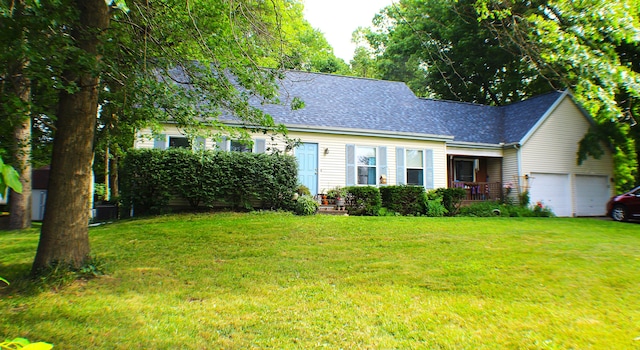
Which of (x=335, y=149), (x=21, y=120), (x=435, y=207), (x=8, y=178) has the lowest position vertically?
(x=435, y=207)

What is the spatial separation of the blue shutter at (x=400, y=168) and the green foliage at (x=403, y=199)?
1550mm

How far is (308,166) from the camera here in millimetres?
13148

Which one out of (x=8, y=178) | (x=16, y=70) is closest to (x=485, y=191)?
(x=16, y=70)

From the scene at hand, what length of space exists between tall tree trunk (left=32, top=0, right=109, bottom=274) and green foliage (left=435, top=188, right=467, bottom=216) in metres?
11.3

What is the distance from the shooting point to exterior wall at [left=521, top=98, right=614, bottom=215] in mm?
15719

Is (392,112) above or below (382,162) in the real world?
above

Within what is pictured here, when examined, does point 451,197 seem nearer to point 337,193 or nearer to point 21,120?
point 337,193

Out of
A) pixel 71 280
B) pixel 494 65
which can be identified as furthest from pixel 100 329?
pixel 494 65

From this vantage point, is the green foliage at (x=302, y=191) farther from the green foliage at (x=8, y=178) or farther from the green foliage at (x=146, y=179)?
the green foliage at (x=8, y=178)

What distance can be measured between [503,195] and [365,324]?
1426cm

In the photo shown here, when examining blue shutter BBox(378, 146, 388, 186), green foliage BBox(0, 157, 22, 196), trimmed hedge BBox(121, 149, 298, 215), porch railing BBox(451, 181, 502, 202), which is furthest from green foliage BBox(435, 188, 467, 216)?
green foliage BBox(0, 157, 22, 196)

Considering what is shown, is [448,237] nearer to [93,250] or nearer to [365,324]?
[365,324]

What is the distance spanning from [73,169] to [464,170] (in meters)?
16.0

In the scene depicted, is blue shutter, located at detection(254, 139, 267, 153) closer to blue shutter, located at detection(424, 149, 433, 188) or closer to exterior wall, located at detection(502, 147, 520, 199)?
blue shutter, located at detection(424, 149, 433, 188)
